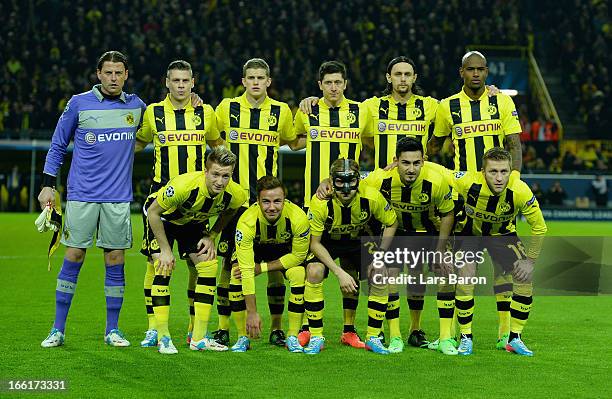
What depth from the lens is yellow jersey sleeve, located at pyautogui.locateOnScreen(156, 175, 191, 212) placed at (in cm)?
693

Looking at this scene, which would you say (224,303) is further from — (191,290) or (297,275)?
(297,275)

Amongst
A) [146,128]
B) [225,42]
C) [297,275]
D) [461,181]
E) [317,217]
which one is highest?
[225,42]

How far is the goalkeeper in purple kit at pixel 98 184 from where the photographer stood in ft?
24.1

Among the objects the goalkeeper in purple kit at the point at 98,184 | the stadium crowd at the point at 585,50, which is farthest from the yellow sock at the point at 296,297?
the stadium crowd at the point at 585,50

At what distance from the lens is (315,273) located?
23.8ft

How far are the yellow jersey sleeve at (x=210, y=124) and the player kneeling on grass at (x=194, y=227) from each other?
2.34ft

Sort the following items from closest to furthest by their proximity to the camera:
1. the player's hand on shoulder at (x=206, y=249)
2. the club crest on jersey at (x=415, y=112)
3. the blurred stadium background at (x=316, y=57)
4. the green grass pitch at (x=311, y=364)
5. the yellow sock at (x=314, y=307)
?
the green grass pitch at (x=311, y=364), the player's hand on shoulder at (x=206, y=249), the yellow sock at (x=314, y=307), the club crest on jersey at (x=415, y=112), the blurred stadium background at (x=316, y=57)

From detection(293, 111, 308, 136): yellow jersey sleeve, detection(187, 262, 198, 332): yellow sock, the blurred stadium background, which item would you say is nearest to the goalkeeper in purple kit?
detection(187, 262, 198, 332): yellow sock

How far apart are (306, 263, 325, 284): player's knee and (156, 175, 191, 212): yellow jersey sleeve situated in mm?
1097

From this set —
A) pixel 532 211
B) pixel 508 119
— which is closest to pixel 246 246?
pixel 532 211

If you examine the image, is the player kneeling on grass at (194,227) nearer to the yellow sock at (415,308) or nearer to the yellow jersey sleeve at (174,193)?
the yellow jersey sleeve at (174,193)

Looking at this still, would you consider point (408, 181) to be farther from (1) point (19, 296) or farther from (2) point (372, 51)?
(2) point (372, 51)

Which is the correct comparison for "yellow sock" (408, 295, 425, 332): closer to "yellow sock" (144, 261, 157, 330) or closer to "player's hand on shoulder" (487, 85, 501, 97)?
"player's hand on shoulder" (487, 85, 501, 97)

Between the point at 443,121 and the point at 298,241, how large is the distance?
170 centimetres
